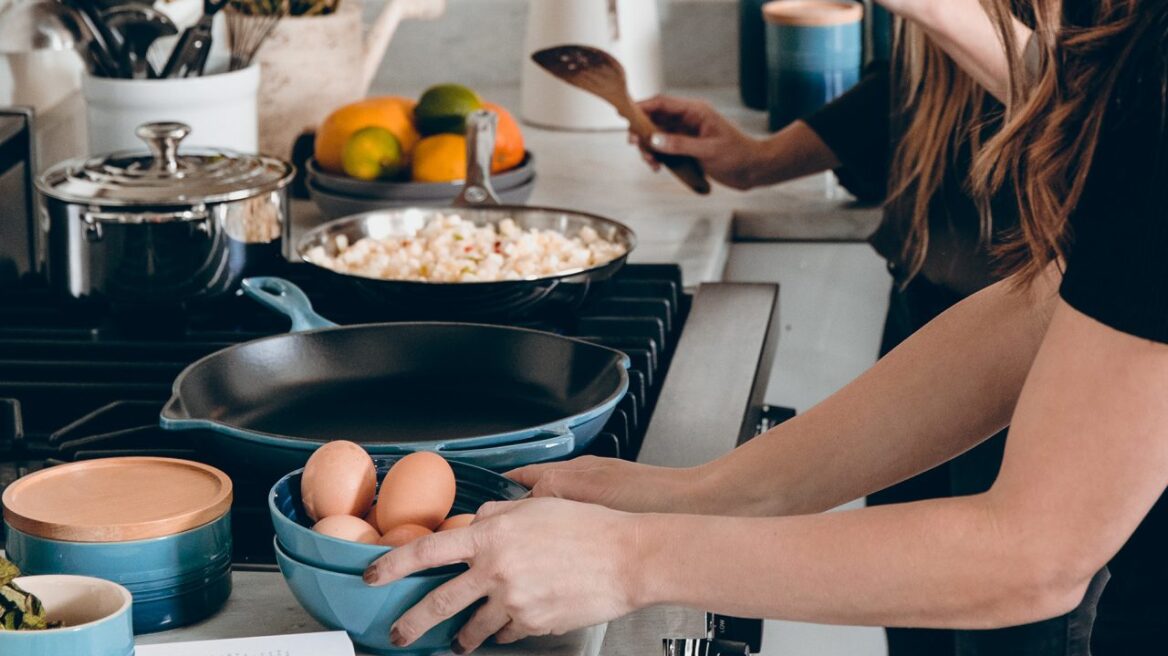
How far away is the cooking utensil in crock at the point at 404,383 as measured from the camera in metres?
1.13

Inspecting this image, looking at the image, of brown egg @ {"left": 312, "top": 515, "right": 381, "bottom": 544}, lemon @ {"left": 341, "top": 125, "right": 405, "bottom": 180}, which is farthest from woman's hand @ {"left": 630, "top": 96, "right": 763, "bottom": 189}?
→ brown egg @ {"left": 312, "top": 515, "right": 381, "bottom": 544}

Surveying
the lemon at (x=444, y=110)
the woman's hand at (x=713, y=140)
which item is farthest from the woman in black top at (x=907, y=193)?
the lemon at (x=444, y=110)

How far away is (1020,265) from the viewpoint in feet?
3.46

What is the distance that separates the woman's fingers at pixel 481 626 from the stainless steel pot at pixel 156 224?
0.67 m

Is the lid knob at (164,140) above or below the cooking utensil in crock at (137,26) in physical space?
below

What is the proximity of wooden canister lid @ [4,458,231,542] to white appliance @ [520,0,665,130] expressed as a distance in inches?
57.9

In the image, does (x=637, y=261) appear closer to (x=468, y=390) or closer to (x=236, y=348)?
(x=468, y=390)

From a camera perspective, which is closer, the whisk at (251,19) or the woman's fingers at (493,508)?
the woman's fingers at (493,508)

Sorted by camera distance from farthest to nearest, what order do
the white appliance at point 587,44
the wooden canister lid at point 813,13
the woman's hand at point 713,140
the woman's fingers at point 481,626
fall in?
the white appliance at point 587,44
the wooden canister lid at point 813,13
the woman's hand at point 713,140
the woman's fingers at point 481,626

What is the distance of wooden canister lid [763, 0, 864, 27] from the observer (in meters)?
2.14

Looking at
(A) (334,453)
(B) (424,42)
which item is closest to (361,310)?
(A) (334,453)

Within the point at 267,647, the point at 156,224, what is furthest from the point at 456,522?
the point at 156,224

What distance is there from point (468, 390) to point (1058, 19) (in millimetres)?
572

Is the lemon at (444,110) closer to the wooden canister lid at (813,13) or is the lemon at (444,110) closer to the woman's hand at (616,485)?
the wooden canister lid at (813,13)
